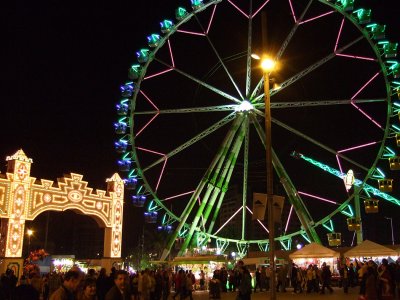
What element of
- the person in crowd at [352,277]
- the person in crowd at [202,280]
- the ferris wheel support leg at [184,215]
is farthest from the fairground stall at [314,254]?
the ferris wheel support leg at [184,215]

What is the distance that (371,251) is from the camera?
2608cm

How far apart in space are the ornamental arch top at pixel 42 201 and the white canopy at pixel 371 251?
47.2 ft

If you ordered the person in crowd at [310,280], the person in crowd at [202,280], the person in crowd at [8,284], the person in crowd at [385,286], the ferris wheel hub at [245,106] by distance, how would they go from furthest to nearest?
the person in crowd at [202,280]
the ferris wheel hub at [245,106]
the person in crowd at [310,280]
the person in crowd at [8,284]
the person in crowd at [385,286]

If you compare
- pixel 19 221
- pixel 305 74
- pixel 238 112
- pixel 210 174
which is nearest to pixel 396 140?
pixel 305 74

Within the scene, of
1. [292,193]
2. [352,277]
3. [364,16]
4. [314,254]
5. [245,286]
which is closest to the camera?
[245,286]

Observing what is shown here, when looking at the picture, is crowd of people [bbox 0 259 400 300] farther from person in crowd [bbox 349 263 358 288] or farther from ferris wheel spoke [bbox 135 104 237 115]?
ferris wheel spoke [bbox 135 104 237 115]

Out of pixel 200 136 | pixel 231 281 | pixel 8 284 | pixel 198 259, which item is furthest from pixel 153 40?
pixel 8 284

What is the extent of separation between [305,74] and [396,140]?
633cm

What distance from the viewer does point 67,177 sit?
28.7 m

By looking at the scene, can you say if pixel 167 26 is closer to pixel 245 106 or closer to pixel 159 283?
pixel 245 106

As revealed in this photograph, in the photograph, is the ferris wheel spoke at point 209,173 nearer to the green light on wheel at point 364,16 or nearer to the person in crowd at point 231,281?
the person in crowd at point 231,281

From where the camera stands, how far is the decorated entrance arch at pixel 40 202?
81.5ft

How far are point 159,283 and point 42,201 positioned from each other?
10850mm

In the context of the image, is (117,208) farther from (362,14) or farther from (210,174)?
(362,14)
